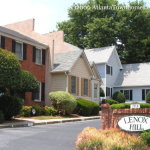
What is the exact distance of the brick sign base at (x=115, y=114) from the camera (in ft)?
29.3

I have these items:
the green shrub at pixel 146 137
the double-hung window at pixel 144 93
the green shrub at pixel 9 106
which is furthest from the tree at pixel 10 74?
the double-hung window at pixel 144 93

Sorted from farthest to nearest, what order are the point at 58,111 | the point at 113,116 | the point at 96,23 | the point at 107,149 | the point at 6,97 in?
the point at 96,23 → the point at 58,111 → the point at 6,97 → the point at 113,116 → the point at 107,149

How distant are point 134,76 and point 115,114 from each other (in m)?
38.7

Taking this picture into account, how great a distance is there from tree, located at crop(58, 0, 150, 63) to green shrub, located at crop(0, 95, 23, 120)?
33.7 metres

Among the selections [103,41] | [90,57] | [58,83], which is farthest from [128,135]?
[103,41]

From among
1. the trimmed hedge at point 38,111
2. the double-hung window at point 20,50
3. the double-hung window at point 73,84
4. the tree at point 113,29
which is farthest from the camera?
the tree at point 113,29

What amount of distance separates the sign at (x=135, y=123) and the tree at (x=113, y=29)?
145 feet

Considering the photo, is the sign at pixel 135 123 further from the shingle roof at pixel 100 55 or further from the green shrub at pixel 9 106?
the shingle roof at pixel 100 55

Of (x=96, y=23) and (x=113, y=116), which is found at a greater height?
(x=96, y=23)

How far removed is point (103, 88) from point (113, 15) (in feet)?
57.9

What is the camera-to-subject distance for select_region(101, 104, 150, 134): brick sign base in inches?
352

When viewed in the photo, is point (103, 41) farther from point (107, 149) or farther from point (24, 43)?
point (107, 149)

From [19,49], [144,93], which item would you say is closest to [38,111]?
[19,49]

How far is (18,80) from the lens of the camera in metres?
19.6
